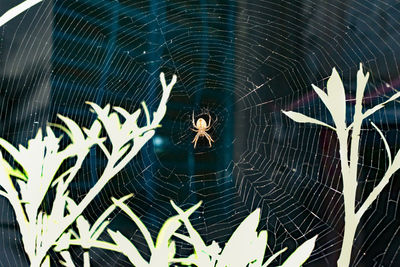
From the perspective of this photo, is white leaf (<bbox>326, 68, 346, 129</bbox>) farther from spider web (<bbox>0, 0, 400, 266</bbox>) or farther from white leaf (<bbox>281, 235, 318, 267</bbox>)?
white leaf (<bbox>281, 235, 318, 267</bbox>)

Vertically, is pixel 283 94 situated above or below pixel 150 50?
below

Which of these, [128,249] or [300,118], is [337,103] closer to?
[300,118]

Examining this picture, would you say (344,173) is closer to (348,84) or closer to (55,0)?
(348,84)

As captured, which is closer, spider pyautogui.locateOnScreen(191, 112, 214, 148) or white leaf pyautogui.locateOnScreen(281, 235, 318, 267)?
white leaf pyautogui.locateOnScreen(281, 235, 318, 267)

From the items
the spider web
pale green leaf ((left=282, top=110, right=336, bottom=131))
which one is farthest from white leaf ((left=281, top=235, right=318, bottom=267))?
pale green leaf ((left=282, top=110, right=336, bottom=131))

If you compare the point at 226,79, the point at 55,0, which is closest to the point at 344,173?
the point at 226,79

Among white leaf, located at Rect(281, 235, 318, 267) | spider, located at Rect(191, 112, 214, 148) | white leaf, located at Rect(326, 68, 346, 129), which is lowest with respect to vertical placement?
white leaf, located at Rect(281, 235, 318, 267)

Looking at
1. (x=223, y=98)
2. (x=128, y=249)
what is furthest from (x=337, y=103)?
(x=128, y=249)

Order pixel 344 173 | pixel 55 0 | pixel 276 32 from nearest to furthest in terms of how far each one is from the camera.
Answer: pixel 344 173, pixel 276 32, pixel 55 0
